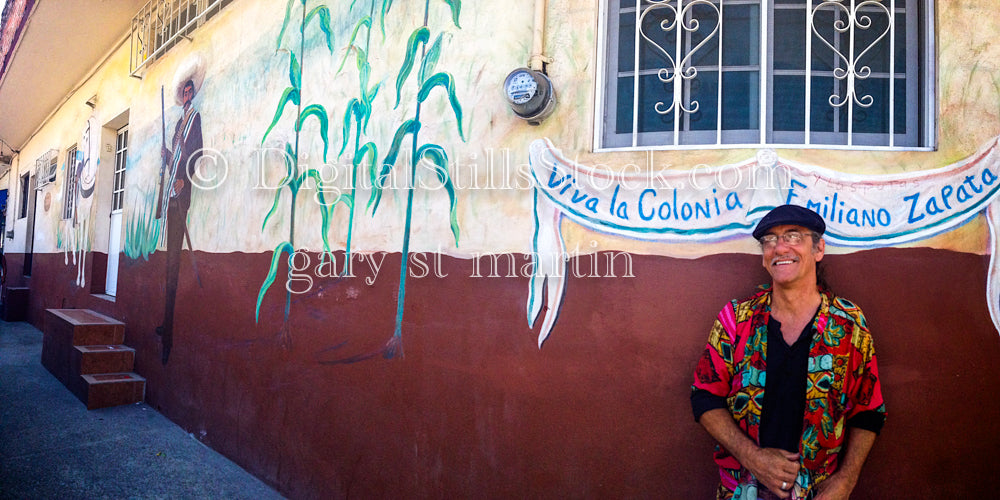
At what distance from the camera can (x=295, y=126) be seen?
4152 mm

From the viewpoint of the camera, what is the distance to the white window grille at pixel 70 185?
335 inches

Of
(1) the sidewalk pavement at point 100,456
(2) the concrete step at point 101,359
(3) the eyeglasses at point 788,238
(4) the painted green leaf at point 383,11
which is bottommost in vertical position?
(1) the sidewalk pavement at point 100,456

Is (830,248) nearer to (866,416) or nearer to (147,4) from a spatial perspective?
(866,416)

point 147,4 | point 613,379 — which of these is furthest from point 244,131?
point 613,379

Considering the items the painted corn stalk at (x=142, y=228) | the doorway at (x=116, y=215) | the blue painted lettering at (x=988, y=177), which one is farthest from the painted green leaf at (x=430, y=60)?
the doorway at (x=116, y=215)

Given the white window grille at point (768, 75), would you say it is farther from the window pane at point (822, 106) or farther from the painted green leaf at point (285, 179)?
the painted green leaf at point (285, 179)

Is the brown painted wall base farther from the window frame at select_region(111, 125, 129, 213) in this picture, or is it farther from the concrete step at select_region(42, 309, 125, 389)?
the window frame at select_region(111, 125, 129, 213)

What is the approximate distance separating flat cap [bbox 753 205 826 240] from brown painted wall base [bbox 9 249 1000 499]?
15.6 inches

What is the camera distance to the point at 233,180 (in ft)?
15.6

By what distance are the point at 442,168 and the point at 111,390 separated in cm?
465

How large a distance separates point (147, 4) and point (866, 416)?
7846 millimetres

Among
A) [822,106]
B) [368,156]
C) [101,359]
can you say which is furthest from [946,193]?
[101,359]

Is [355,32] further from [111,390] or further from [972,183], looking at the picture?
[111,390]

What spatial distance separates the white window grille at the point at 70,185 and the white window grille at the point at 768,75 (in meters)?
8.95
